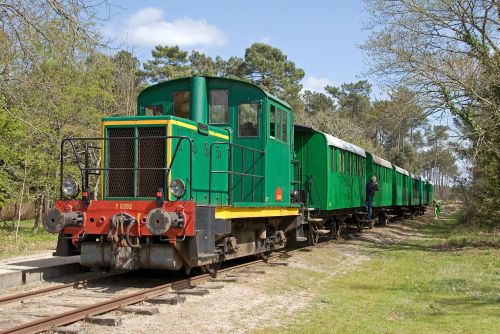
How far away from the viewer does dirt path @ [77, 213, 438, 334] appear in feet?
21.2

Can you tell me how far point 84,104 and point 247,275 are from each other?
42.0 ft

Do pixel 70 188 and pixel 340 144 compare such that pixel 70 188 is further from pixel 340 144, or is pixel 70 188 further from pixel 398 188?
pixel 398 188

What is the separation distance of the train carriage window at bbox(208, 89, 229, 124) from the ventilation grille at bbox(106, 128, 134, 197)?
2.06 m

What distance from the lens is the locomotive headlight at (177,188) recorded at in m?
8.42

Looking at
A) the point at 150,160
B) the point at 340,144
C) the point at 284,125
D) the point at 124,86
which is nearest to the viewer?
the point at 150,160

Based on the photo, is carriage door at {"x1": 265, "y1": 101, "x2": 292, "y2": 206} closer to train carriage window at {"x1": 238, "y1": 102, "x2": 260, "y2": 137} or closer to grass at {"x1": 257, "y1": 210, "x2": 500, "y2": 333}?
train carriage window at {"x1": 238, "y1": 102, "x2": 260, "y2": 137}

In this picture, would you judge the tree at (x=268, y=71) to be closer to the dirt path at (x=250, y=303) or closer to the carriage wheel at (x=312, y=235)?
the carriage wheel at (x=312, y=235)

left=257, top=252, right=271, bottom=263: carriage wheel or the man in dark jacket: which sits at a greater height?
the man in dark jacket

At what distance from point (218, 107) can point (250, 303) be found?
437cm

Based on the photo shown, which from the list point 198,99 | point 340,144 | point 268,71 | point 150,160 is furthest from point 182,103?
point 268,71

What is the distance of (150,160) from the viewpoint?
9164mm

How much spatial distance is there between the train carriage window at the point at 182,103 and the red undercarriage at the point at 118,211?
254cm

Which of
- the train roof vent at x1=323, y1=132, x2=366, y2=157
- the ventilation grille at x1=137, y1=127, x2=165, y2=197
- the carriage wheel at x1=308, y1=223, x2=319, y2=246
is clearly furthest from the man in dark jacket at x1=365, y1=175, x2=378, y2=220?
the ventilation grille at x1=137, y1=127, x2=165, y2=197

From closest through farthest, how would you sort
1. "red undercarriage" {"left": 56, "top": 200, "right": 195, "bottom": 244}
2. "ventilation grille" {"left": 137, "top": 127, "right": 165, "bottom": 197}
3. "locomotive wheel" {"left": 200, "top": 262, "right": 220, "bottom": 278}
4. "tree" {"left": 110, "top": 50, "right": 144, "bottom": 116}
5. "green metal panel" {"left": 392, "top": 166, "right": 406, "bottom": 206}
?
"red undercarriage" {"left": 56, "top": 200, "right": 195, "bottom": 244}
"ventilation grille" {"left": 137, "top": 127, "right": 165, "bottom": 197}
"locomotive wheel" {"left": 200, "top": 262, "right": 220, "bottom": 278}
"tree" {"left": 110, "top": 50, "right": 144, "bottom": 116}
"green metal panel" {"left": 392, "top": 166, "right": 406, "bottom": 206}
